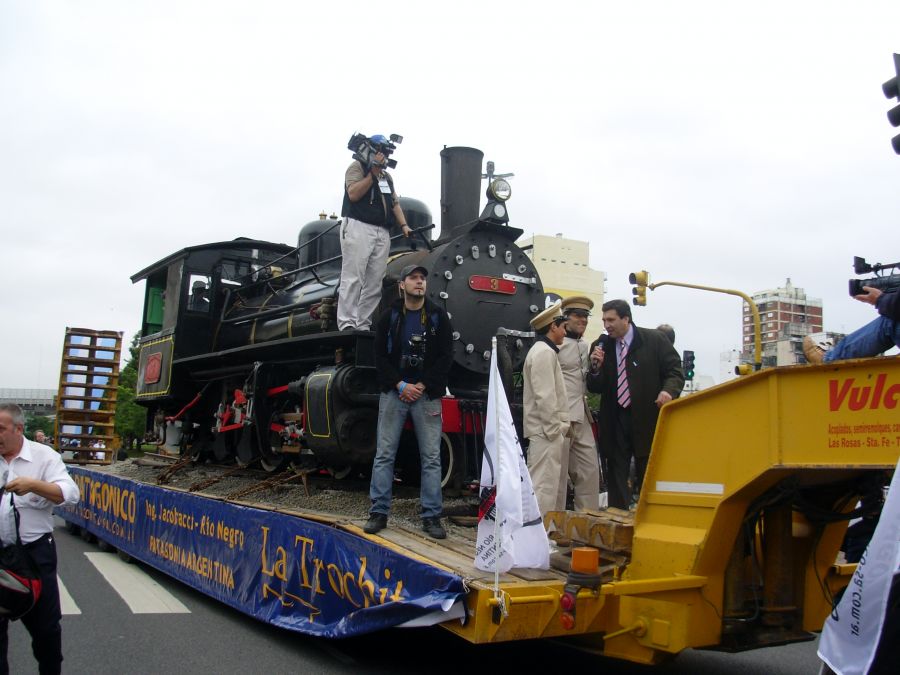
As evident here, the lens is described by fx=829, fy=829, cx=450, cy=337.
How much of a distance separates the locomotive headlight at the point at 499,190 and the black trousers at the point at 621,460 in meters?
2.26

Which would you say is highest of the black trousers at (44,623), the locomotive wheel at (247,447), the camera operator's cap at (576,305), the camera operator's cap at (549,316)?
the camera operator's cap at (576,305)

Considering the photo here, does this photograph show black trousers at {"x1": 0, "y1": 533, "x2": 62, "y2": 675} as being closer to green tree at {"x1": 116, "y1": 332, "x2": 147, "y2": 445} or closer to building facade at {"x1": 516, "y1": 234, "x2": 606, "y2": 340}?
green tree at {"x1": 116, "y1": 332, "x2": 147, "y2": 445}

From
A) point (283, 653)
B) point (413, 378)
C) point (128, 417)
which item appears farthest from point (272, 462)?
point (128, 417)

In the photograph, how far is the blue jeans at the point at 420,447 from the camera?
191 inches

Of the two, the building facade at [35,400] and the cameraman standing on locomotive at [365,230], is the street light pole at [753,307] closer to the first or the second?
the cameraman standing on locomotive at [365,230]

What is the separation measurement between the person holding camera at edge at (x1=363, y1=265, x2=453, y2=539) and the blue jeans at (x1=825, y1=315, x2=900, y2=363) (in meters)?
2.27

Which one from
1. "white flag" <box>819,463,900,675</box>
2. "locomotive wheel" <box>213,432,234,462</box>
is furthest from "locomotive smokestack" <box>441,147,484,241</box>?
"white flag" <box>819,463,900,675</box>

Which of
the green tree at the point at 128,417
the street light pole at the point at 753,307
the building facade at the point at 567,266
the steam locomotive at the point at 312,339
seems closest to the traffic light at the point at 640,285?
the street light pole at the point at 753,307

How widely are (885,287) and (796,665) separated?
9.14 ft

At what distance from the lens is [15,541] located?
12.7 ft

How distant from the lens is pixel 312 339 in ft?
21.5

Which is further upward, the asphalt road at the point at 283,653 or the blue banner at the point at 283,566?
the blue banner at the point at 283,566

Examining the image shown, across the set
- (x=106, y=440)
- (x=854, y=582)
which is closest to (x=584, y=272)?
(x=106, y=440)

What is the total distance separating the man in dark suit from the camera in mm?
5164
